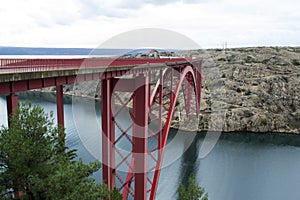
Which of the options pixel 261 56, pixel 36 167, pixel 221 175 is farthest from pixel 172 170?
pixel 261 56

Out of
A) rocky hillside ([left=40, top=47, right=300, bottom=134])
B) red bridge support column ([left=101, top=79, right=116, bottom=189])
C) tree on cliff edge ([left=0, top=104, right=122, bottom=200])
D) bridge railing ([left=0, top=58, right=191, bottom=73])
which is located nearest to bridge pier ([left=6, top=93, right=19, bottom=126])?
tree on cliff edge ([left=0, top=104, right=122, bottom=200])

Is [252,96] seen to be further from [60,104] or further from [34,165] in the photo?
[34,165]

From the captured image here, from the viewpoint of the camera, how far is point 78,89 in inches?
3125

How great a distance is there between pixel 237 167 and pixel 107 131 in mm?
24833

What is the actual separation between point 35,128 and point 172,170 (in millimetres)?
25141

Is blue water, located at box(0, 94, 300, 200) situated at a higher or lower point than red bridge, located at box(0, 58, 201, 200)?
lower

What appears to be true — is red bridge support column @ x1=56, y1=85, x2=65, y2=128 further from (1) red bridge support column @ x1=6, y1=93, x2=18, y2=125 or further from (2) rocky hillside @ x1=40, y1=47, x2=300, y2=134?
(2) rocky hillside @ x1=40, y1=47, x2=300, y2=134

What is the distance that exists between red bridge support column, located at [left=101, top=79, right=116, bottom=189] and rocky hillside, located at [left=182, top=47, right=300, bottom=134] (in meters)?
35.3

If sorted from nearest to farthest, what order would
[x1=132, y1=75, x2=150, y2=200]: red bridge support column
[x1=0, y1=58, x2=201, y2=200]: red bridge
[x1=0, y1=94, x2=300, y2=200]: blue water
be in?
[x1=0, y1=58, x2=201, y2=200]: red bridge
[x1=132, y1=75, x2=150, y2=200]: red bridge support column
[x1=0, y1=94, x2=300, y2=200]: blue water

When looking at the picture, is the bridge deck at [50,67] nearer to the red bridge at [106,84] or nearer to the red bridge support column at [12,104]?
the red bridge at [106,84]

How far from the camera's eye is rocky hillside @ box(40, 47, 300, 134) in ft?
158

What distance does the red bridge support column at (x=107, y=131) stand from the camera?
480 inches

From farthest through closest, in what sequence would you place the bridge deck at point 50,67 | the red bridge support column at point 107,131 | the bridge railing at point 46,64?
the red bridge support column at point 107,131, the bridge railing at point 46,64, the bridge deck at point 50,67

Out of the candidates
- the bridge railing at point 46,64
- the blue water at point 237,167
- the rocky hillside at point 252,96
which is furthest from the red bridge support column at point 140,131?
the rocky hillside at point 252,96
